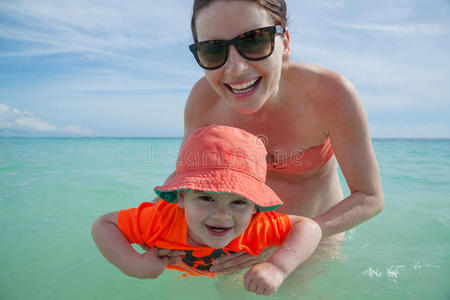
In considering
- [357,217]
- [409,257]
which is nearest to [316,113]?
[357,217]

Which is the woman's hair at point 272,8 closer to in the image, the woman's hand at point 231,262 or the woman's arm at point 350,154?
the woman's arm at point 350,154

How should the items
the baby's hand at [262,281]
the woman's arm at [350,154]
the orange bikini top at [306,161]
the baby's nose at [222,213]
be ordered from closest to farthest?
1. the baby's hand at [262,281]
2. the baby's nose at [222,213]
3. the woman's arm at [350,154]
4. the orange bikini top at [306,161]

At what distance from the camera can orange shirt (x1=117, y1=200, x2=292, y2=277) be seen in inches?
79.3

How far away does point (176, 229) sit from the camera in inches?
80.7

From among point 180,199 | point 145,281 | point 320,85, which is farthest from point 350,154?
point 145,281

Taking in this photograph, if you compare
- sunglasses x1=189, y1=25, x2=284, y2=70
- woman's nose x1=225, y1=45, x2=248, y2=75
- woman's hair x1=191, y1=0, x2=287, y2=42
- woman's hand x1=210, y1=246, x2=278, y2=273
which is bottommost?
woman's hand x1=210, y1=246, x2=278, y2=273

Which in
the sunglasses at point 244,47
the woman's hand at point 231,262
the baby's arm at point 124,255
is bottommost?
the woman's hand at point 231,262

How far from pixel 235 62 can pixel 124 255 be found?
1.38 meters

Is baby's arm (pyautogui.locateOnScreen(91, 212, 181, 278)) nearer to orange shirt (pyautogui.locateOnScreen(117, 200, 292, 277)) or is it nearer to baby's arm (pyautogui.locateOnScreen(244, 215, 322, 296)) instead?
orange shirt (pyautogui.locateOnScreen(117, 200, 292, 277))

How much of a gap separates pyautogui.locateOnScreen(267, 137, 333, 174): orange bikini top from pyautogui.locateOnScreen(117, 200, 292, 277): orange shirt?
27.4 inches

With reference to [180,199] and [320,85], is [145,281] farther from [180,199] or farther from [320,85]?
[320,85]

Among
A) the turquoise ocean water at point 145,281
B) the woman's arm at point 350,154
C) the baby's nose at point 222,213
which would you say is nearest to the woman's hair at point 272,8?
the woman's arm at point 350,154

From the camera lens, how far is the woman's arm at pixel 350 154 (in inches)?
90.1

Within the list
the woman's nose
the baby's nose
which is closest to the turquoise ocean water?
the baby's nose
